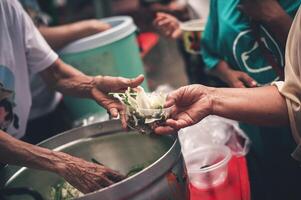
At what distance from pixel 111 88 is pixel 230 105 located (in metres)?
0.54

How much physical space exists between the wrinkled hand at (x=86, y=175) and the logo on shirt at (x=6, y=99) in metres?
0.57

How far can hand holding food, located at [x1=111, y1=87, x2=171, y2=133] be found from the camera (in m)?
1.47

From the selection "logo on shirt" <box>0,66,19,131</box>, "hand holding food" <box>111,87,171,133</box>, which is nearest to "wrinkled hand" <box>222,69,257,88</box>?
"hand holding food" <box>111,87,171,133</box>

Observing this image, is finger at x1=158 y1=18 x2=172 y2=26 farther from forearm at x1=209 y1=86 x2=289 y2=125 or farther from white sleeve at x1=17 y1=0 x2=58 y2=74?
forearm at x1=209 y1=86 x2=289 y2=125

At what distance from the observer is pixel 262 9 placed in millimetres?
1700

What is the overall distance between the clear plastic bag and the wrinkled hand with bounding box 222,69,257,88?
0.73ft

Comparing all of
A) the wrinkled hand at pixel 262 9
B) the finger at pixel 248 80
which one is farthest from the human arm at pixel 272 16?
the finger at pixel 248 80

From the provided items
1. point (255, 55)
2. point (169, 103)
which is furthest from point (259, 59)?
point (169, 103)

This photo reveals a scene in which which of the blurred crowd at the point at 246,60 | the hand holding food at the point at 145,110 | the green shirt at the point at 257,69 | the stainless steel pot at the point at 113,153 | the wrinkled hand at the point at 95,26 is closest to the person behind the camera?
the stainless steel pot at the point at 113,153

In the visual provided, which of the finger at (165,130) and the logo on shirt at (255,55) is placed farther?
the logo on shirt at (255,55)

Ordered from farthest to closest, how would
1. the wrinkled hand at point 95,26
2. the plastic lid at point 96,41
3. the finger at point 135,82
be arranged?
1. the wrinkled hand at point 95,26
2. the plastic lid at point 96,41
3. the finger at point 135,82

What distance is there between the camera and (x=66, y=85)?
201 centimetres

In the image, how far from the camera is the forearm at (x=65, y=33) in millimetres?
2430

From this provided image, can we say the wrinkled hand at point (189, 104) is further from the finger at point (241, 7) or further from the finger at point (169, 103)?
the finger at point (241, 7)
